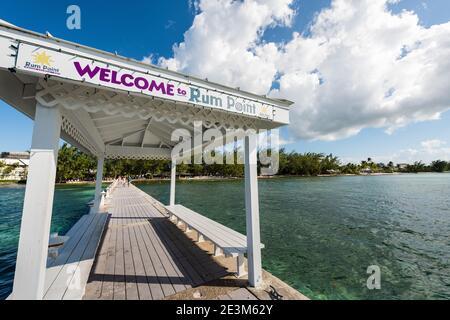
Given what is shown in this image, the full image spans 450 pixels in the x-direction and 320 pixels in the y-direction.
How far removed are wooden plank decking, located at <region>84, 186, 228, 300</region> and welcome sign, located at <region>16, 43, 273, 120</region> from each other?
112 inches

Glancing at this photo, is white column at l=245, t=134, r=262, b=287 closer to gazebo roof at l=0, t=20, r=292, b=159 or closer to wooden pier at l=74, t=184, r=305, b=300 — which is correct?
wooden pier at l=74, t=184, r=305, b=300

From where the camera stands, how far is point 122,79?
2234 millimetres

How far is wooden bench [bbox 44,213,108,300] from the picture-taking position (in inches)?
105

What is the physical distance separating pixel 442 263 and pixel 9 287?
36.1ft

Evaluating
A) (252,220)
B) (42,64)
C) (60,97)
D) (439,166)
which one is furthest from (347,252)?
(439,166)

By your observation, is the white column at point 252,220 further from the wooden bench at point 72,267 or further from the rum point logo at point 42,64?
the rum point logo at point 42,64

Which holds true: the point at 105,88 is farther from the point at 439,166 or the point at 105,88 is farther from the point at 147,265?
the point at 439,166

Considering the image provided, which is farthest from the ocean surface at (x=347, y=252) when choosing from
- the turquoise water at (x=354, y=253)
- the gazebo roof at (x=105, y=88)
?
the gazebo roof at (x=105, y=88)

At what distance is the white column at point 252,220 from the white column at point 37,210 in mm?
2559

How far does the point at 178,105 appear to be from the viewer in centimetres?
270

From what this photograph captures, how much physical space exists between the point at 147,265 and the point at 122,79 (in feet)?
11.0

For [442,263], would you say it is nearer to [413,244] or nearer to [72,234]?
[413,244]

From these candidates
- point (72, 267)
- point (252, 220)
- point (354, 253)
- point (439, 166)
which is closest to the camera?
point (252, 220)

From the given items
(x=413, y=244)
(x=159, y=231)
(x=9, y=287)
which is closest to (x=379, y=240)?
(x=413, y=244)
